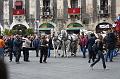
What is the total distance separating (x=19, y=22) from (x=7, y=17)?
6.19 ft

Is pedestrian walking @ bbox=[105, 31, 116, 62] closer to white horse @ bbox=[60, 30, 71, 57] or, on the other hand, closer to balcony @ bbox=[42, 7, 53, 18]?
white horse @ bbox=[60, 30, 71, 57]

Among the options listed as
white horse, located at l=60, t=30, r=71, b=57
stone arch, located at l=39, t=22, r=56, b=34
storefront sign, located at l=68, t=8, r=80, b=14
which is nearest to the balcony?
stone arch, located at l=39, t=22, r=56, b=34

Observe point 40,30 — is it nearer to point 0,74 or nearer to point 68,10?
point 68,10

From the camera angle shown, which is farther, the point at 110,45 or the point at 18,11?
the point at 18,11

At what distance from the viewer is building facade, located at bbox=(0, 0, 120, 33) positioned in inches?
2165

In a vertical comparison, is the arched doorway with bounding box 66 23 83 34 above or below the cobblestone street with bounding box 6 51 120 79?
below

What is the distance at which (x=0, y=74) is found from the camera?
162 cm

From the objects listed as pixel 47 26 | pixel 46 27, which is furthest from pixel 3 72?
pixel 47 26

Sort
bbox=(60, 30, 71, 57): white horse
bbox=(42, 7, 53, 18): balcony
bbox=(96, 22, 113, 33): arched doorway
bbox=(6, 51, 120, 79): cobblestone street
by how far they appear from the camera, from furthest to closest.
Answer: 1. bbox=(42, 7, 53, 18): balcony
2. bbox=(96, 22, 113, 33): arched doorway
3. bbox=(60, 30, 71, 57): white horse
4. bbox=(6, 51, 120, 79): cobblestone street

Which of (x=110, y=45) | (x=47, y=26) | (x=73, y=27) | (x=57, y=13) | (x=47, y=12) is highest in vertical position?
(x=47, y=12)

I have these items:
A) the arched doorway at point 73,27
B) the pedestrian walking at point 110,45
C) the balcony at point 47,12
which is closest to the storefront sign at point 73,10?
the arched doorway at point 73,27

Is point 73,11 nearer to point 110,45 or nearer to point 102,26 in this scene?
point 102,26

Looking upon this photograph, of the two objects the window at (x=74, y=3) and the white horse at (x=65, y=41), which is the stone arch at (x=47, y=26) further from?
the white horse at (x=65, y=41)

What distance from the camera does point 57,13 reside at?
5597 cm
